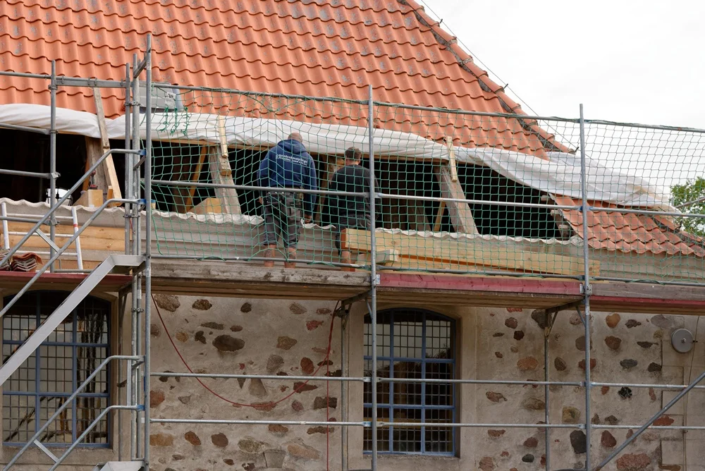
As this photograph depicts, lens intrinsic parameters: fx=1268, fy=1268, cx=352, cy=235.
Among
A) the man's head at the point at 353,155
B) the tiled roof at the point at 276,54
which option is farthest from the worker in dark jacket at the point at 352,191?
the tiled roof at the point at 276,54

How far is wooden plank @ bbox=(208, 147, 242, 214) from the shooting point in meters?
13.3

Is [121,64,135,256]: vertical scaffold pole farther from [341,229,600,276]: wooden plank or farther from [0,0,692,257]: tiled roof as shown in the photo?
[341,229,600,276]: wooden plank

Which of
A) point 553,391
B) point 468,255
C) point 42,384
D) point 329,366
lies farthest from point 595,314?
point 42,384

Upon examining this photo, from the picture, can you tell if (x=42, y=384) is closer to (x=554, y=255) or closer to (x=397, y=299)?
(x=397, y=299)

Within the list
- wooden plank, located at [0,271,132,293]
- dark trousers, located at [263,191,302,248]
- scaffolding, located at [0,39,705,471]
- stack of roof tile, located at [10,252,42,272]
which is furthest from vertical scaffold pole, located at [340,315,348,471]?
stack of roof tile, located at [10,252,42,272]

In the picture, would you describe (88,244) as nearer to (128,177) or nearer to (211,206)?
(128,177)

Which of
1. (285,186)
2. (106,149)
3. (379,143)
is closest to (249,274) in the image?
(285,186)

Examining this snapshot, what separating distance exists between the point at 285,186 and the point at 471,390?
3.16m

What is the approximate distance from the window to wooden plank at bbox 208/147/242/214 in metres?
1.97

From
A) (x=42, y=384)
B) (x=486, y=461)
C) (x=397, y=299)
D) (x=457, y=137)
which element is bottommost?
(x=486, y=461)

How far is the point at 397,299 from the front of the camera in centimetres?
1335

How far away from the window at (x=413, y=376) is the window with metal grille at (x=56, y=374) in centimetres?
290

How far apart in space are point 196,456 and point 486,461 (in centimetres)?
320

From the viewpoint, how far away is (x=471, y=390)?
13930mm
